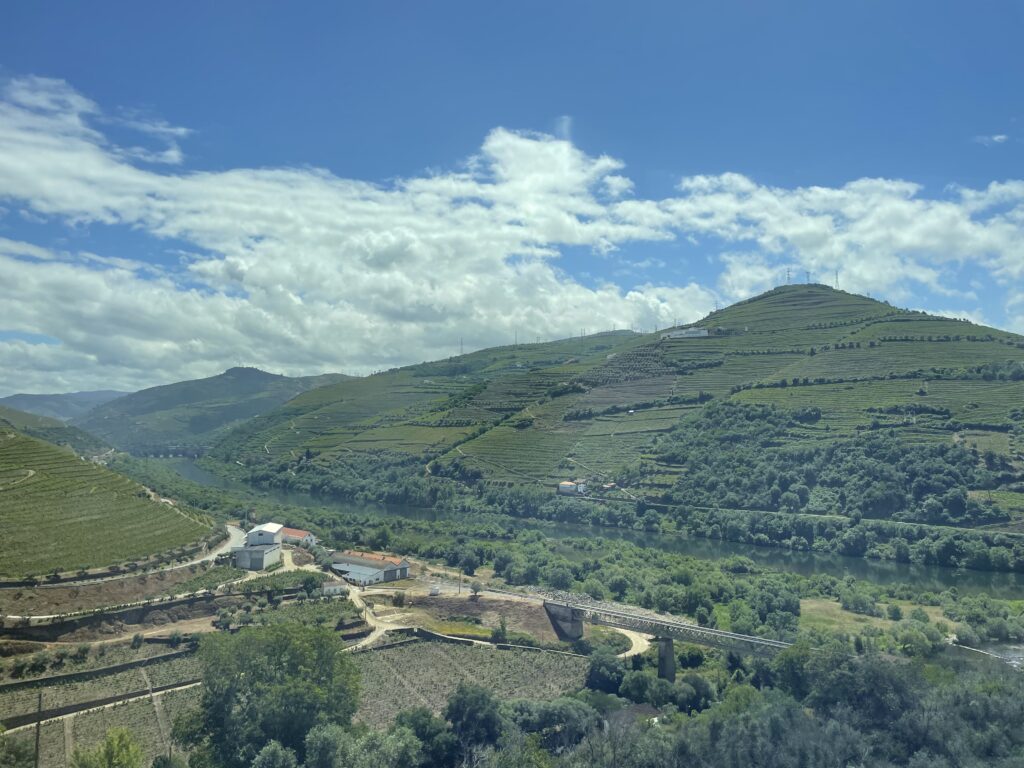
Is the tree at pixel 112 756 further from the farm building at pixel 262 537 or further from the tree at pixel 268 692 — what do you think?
the farm building at pixel 262 537

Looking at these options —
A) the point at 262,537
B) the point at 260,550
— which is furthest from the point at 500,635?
the point at 262,537

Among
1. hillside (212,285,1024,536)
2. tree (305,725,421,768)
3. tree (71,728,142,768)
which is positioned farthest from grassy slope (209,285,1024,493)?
tree (71,728,142,768)

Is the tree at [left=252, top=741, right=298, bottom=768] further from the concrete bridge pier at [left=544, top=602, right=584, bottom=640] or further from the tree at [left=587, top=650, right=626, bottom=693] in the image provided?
the concrete bridge pier at [left=544, top=602, right=584, bottom=640]

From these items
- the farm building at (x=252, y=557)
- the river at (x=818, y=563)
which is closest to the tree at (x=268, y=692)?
the farm building at (x=252, y=557)

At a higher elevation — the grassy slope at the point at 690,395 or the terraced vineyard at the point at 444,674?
the grassy slope at the point at 690,395

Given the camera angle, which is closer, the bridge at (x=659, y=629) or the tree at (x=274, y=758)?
the tree at (x=274, y=758)

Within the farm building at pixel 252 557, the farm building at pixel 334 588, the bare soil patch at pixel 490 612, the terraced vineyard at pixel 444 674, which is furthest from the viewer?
the farm building at pixel 252 557

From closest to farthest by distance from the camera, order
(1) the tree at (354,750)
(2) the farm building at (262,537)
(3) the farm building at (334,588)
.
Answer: (1) the tree at (354,750)
(3) the farm building at (334,588)
(2) the farm building at (262,537)
